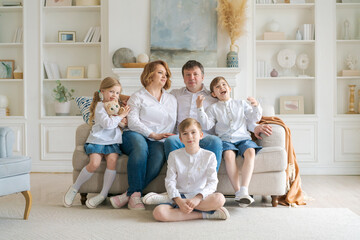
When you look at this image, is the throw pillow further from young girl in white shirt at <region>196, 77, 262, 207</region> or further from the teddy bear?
young girl in white shirt at <region>196, 77, 262, 207</region>

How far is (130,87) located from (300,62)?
6.92ft

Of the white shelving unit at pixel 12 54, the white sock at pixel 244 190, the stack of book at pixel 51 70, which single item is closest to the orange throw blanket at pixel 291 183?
the white sock at pixel 244 190

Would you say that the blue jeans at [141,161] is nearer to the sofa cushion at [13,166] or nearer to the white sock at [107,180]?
the white sock at [107,180]

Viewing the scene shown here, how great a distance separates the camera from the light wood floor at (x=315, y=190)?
307 cm

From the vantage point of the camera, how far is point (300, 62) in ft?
16.1

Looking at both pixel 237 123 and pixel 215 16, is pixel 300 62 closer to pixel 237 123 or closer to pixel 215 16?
pixel 215 16

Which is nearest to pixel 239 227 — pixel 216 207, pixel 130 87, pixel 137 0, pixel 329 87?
pixel 216 207

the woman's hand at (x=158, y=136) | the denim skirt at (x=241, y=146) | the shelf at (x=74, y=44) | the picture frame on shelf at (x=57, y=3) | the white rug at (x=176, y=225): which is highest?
the picture frame on shelf at (x=57, y=3)

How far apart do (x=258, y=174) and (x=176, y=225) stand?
31.7 inches

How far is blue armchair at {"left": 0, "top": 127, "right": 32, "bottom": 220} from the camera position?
7.86 feet

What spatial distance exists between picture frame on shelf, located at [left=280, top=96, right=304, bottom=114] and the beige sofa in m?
1.94

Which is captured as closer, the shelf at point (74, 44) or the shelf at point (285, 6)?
the shelf at point (285, 6)

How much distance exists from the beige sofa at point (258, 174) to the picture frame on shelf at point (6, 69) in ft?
8.46

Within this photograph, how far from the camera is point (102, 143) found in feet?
9.52
